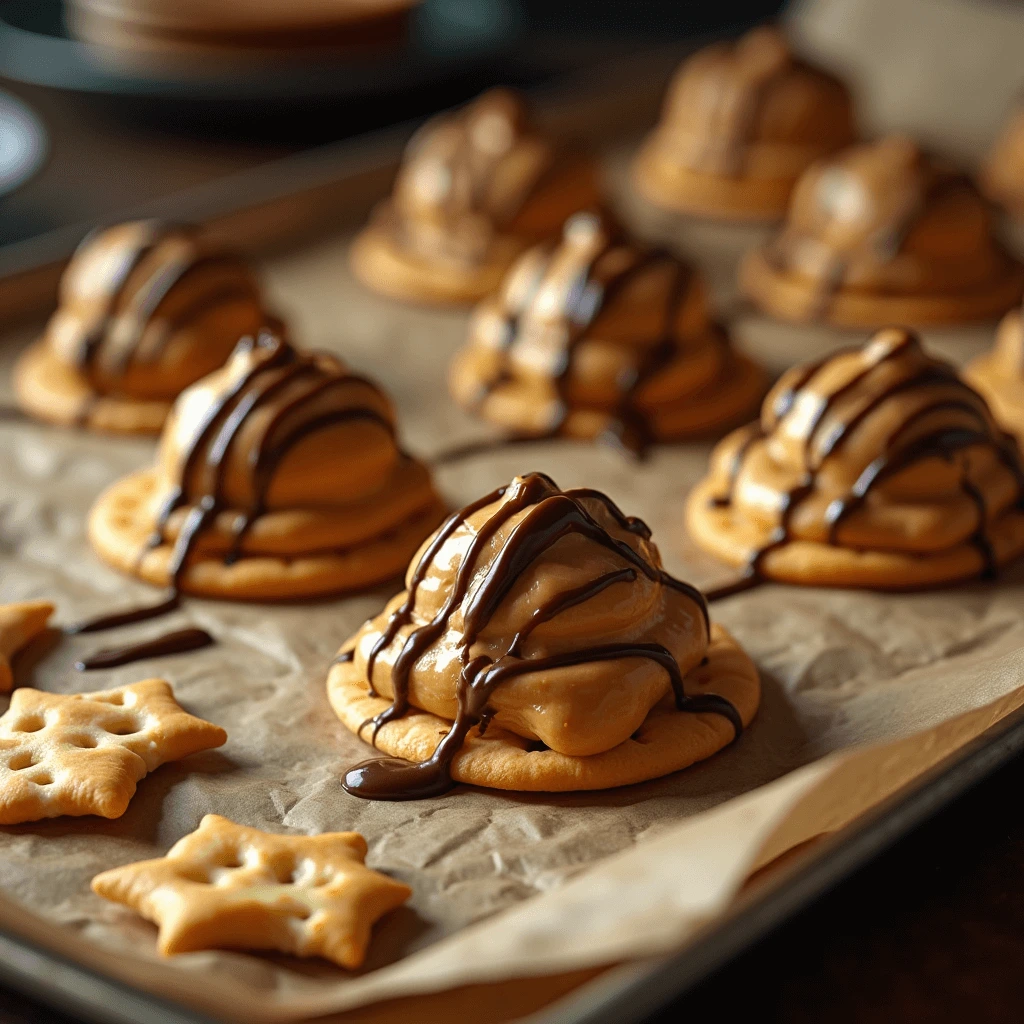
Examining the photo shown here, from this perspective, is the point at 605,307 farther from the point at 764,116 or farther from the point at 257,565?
the point at 764,116

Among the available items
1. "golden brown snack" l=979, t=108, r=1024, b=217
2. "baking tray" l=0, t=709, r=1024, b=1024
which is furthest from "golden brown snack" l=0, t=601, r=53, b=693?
Answer: "golden brown snack" l=979, t=108, r=1024, b=217

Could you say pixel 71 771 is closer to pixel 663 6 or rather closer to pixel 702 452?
pixel 702 452

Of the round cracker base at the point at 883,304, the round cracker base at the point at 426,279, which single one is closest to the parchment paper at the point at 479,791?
the round cracker base at the point at 426,279

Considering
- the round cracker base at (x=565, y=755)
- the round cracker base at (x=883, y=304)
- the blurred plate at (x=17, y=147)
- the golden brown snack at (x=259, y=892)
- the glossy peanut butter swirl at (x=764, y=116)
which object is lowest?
the round cracker base at (x=883, y=304)

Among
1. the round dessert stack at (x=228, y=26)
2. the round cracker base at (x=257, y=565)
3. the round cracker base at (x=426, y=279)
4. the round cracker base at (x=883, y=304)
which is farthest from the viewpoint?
the round dessert stack at (x=228, y=26)

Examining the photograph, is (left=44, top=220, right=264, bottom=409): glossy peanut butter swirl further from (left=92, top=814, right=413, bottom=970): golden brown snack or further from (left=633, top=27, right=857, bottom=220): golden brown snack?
(left=633, top=27, right=857, bottom=220): golden brown snack

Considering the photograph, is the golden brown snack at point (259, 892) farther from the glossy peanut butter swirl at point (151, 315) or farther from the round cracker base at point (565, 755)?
the glossy peanut butter swirl at point (151, 315)

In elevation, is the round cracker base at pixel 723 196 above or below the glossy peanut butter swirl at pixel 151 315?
A: below
